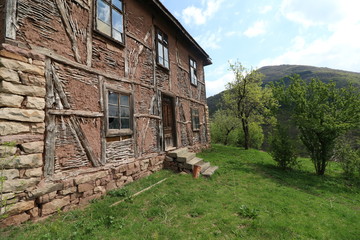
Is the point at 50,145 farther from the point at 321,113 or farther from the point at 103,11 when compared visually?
the point at 321,113

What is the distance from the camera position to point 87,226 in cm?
288

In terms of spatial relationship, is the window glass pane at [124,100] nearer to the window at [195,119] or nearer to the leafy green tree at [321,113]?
the window at [195,119]

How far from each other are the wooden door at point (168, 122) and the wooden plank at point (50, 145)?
179 inches

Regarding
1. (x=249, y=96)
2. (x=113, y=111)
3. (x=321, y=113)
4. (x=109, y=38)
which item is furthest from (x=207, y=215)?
(x=249, y=96)

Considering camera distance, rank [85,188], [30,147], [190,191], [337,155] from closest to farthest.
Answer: [30,147] < [85,188] < [190,191] < [337,155]

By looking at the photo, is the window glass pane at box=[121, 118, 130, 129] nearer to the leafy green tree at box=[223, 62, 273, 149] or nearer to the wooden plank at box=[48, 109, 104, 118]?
the wooden plank at box=[48, 109, 104, 118]

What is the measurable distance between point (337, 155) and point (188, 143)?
25.0ft

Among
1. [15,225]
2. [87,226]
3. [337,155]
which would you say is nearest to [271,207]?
[87,226]

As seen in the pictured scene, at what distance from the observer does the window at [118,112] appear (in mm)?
4863

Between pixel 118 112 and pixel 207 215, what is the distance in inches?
151

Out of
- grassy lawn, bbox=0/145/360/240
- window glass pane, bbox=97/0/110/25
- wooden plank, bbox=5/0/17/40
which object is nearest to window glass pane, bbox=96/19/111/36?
window glass pane, bbox=97/0/110/25

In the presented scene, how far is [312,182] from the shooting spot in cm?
667

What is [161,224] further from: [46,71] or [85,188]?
[46,71]

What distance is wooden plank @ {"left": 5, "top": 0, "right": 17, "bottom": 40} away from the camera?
3.03 m
